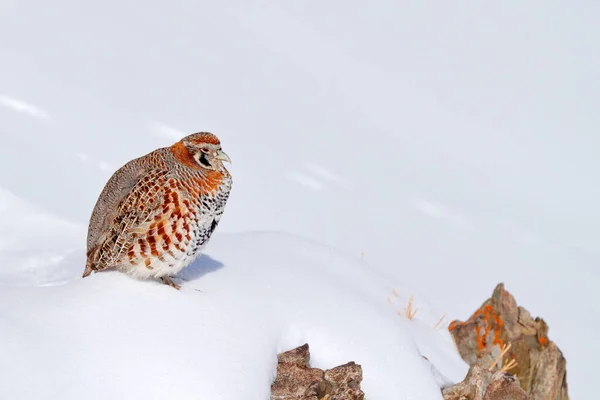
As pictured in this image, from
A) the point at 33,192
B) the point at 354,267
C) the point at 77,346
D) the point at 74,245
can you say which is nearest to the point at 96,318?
the point at 77,346

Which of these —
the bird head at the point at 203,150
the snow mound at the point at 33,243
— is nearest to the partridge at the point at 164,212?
the bird head at the point at 203,150

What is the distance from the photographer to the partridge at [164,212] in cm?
500

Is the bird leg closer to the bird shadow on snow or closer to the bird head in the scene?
the bird shadow on snow

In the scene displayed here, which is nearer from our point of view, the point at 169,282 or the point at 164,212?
the point at 164,212

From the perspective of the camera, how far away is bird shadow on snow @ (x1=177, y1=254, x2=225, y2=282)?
5480 millimetres

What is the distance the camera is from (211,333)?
189 inches

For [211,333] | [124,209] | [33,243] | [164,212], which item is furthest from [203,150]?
[33,243]

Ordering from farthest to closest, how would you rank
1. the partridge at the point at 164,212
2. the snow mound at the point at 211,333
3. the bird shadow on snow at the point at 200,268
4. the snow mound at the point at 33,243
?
the snow mound at the point at 33,243
the bird shadow on snow at the point at 200,268
the partridge at the point at 164,212
the snow mound at the point at 211,333

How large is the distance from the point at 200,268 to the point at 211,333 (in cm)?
95

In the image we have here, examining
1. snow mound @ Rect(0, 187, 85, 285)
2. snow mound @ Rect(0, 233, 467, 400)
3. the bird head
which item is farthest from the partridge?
snow mound @ Rect(0, 187, 85, 285)

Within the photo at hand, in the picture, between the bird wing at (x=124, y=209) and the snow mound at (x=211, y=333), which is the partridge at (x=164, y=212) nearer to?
the bird wing at (x=124, y=209)

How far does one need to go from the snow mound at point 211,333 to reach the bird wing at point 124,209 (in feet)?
0.63

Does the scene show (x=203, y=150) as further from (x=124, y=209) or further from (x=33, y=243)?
(x=33, y=243)

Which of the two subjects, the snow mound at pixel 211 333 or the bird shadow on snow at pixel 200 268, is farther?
the bird shadow on snow at pixel 200 268
